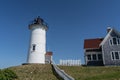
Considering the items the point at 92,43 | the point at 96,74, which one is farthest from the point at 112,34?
the point at 96,74

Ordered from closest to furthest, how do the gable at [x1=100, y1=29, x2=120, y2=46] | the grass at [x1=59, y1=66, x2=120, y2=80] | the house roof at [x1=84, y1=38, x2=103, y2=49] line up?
the grass at [x1=59, y1=66, x2=120, y2=80], the gable at [x1=100, y1=29, x2=120, y2=46], the house roof at [x1=84, y1=38, x2=103, y2=49]

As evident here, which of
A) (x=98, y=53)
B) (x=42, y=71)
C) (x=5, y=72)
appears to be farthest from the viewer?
(x=98, y=53)

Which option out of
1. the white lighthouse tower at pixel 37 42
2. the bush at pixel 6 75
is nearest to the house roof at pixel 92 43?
the white lighthouse tower at pixel 37 42

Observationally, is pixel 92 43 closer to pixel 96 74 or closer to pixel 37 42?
pixel 37 42

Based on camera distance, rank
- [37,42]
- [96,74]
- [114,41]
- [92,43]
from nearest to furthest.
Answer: [96,74] → [114,41] → [37,42] → [92,43]

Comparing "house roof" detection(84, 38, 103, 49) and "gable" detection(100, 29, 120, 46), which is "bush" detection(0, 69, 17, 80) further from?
"gable" detection(100, 29, 120, 46)

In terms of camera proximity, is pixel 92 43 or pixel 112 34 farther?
pixel 92 43

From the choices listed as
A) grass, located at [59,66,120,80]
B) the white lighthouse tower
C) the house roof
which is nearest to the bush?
Answer: grass, located at [59,66,120,80]

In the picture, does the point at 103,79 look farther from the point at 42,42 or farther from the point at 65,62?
the point at 42,42

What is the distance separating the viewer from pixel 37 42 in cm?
3172

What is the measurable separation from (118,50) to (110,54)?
5.35ft

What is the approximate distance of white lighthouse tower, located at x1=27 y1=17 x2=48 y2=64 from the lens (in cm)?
3084

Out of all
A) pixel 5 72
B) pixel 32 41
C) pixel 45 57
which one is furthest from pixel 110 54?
pixel 5 72

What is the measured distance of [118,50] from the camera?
29.0 m
